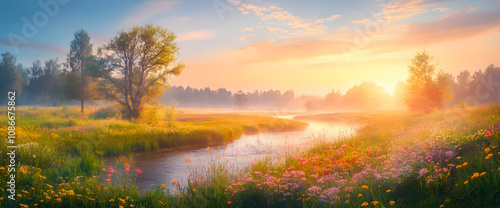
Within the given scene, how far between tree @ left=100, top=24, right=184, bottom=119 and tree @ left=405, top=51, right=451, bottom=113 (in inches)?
1227

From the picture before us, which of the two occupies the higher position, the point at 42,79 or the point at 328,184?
the point at 42,79

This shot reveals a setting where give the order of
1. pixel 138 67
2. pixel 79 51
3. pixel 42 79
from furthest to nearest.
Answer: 1. pixel 42 79
2. pixel 79 51
3. pixel 138 67

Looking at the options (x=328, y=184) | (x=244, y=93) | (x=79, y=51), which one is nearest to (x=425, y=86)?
(x=328, y=184)

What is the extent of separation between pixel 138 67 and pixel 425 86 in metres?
36.3

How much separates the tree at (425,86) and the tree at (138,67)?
102ft

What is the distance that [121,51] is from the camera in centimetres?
2792

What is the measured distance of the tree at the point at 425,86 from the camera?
A: 34.7 metres

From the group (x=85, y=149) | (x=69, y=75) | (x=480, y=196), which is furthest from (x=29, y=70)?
→ (x=480, y=196)

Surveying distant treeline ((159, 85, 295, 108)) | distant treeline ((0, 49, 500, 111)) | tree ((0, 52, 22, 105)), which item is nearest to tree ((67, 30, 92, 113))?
distant treeline ((0, 49, 500, 111))

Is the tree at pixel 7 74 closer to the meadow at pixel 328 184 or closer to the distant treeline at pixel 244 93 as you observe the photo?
the distant treeline at pixel 244 93

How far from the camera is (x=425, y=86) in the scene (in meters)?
35.0

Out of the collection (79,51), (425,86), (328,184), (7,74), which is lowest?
(328,184)

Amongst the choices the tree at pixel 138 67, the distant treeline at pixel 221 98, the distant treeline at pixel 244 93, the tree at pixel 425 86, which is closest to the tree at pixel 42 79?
the distant treeline at pixel 244 93

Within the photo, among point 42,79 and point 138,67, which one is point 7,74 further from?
point 138,67
